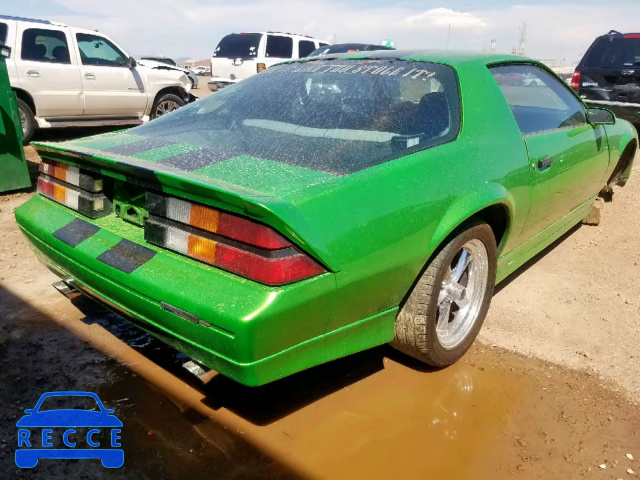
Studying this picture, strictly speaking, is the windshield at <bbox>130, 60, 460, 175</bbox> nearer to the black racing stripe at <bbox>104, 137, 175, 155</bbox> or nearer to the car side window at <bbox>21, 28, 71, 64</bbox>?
the black racing stripe at <bbox>104, 137, 175, 155</bbox>

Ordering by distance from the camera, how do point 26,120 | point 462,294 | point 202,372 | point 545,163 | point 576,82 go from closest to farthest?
point 202,372 < point 462,294 < point 545,163 < point 26,120 < point 576,82

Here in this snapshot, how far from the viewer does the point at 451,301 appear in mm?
2539

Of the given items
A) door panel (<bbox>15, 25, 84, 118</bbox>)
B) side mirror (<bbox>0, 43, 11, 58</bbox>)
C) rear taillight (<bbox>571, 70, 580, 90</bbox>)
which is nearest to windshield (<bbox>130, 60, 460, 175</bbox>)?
side mirror (<bbox>0, 43, 11, 58</bbox>)

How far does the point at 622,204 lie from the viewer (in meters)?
5.36

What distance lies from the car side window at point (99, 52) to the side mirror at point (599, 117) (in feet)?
23.3

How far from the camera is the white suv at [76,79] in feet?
24.0

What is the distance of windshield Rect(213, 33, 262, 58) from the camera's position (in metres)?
12.6

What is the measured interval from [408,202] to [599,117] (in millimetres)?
2334

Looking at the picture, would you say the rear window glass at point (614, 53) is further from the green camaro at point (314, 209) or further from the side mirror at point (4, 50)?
the side mirror at point (4, 50)

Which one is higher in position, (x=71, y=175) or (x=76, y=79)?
(x=76, y=79)

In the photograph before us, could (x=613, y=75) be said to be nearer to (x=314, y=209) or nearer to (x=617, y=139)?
(x=617, y=139)

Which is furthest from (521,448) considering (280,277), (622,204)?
(622,204)

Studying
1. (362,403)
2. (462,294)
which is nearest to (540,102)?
(462,294)

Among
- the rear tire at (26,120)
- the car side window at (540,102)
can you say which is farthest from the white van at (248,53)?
the car side window at (540,102)
